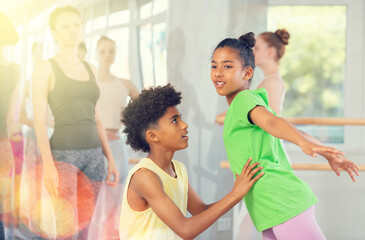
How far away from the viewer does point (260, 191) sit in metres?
1.34

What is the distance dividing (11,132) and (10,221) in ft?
1.54

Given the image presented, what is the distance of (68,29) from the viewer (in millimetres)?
2299

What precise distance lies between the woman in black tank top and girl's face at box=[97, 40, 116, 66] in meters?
0.09

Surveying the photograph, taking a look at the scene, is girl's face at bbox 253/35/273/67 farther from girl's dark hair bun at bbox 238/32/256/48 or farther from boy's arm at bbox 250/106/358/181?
boy's arm at bbox 250/106/358/181

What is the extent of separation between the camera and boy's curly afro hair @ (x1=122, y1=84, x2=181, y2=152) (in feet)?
4.79

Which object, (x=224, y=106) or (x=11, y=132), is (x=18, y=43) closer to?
(x=11, y=132)

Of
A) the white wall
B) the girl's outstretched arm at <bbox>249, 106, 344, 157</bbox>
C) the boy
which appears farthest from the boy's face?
the white wall

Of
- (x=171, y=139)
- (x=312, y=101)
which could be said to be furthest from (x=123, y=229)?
(x=312, y=101)

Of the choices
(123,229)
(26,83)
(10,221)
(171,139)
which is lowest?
(10,221)

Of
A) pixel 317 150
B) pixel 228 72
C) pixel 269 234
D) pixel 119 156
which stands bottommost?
pixel 269 234

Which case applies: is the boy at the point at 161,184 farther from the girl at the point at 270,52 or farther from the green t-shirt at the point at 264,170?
the girl at the point at 270,52

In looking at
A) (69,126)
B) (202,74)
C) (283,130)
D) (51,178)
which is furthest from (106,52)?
(283,130)

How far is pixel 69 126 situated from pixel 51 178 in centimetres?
27

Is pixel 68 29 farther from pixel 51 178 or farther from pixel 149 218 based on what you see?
pixel 149 218
